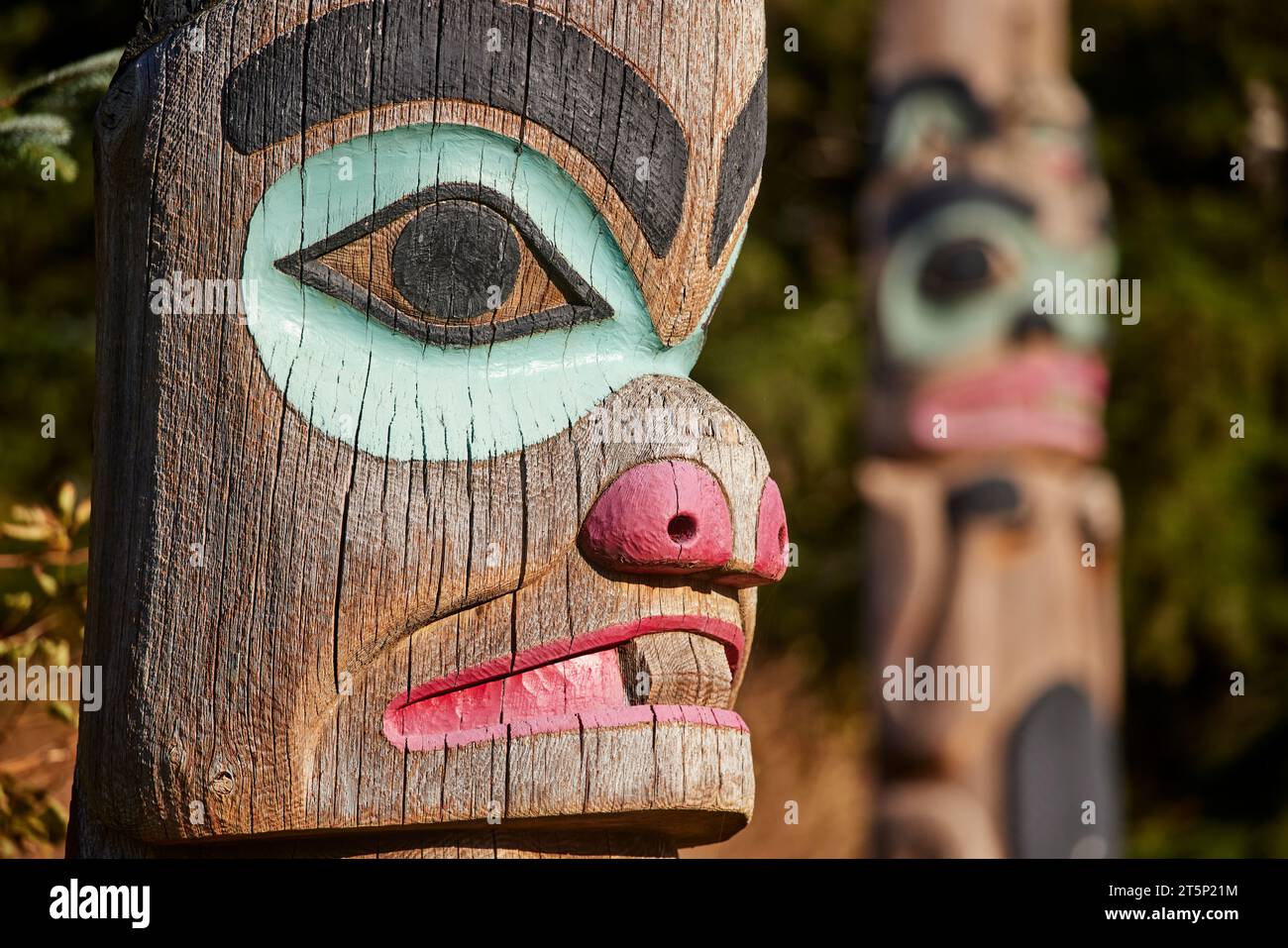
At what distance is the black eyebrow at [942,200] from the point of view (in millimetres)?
4273

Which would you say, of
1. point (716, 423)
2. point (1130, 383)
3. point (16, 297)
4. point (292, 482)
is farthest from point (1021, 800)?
point (16, 297)

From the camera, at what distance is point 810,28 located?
7.54m

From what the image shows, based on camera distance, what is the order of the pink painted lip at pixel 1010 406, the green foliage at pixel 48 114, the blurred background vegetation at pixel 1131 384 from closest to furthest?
the green foliage at pixel 48 114 < the pink painted lip at pixel 1010 406 < the blurred background vegetation at pixel 1131 384

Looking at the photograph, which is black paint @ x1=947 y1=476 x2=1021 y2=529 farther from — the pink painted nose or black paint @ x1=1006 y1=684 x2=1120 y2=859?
the pink painted nose

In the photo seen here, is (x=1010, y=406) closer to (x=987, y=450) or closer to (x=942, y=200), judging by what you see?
(x=987, y=450)

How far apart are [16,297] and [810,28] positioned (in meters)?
3.80

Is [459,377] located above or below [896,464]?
below

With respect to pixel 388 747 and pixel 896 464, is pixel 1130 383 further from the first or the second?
pixel 388 747

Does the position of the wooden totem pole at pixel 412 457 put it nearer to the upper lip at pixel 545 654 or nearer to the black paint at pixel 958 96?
the upper lip at pixel 545 654

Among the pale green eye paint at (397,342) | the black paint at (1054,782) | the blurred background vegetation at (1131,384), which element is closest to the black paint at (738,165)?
the pale green eye paint at (397,342)

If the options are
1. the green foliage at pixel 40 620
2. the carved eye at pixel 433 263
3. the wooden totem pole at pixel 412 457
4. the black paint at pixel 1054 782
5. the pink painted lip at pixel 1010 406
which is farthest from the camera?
the pink painted lip at pixel 1010 406

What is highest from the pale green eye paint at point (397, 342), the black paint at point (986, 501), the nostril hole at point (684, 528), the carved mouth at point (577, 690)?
the black paint at point (986, 501)

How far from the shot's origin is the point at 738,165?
2291 millimetres

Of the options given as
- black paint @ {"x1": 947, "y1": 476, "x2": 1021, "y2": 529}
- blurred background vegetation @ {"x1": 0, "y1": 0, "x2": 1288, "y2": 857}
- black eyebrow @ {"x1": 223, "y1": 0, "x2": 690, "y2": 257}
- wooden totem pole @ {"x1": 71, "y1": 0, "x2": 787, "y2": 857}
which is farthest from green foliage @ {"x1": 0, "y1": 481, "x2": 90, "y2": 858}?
blurred background vegetation @ {"x1": 0, "y1": 0, "x2": 1288, "y2": 857}
